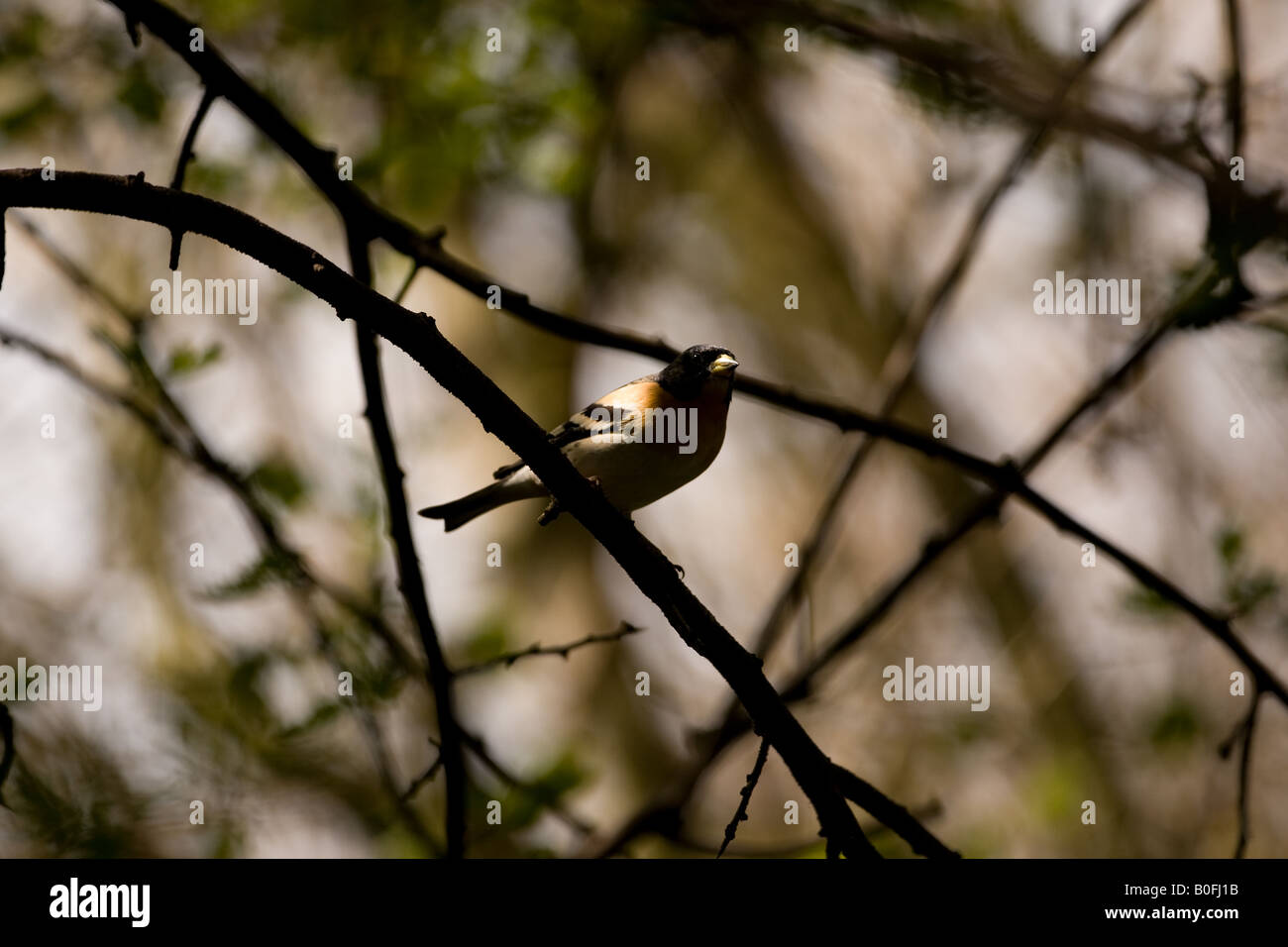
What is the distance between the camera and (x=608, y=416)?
423 cm

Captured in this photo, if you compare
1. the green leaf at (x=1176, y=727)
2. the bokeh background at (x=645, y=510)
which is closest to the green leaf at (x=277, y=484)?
the bokeh background at (x=645, y=510)

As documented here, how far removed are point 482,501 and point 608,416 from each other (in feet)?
2.23

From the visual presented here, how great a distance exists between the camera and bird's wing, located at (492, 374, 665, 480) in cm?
414

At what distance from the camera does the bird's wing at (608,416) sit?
4141 millimetres

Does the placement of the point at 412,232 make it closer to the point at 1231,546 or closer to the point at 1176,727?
the point at 1231,546

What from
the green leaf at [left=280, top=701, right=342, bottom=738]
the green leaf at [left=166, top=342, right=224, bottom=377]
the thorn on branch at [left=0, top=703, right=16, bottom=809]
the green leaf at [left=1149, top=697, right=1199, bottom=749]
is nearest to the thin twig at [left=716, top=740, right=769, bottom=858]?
the thorn on branch at [left=0, top=703, right=16, bottom=809]

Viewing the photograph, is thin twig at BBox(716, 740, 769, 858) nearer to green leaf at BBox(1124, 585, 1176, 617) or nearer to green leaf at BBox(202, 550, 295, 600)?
green leaf at BBox(202, 550, 295, 600)

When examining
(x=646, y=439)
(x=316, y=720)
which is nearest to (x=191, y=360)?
(x=316, y=720)

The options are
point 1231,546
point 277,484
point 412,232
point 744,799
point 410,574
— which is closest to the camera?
point 744,799

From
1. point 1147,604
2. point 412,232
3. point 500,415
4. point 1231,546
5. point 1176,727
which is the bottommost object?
point 1176,727

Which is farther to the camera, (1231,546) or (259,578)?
(1231,546)

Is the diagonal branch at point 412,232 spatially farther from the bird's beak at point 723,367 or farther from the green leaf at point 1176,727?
the green leaf at point 1176,727
